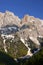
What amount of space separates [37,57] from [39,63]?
2.82m

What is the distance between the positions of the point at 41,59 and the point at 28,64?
14.0ft

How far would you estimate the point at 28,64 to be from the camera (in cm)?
6788

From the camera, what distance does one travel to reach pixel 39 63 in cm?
6556

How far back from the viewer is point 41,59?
217 ft

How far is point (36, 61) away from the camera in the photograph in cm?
6669

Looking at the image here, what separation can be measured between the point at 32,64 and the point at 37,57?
277cm

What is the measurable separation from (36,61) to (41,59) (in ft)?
5.28

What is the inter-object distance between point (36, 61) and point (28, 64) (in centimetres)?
265

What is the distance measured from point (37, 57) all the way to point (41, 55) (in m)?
1.25

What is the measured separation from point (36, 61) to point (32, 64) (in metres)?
1.38

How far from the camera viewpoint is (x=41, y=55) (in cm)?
6800

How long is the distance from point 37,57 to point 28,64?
319 cm

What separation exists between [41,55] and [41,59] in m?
2.20

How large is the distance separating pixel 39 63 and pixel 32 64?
2.08m
